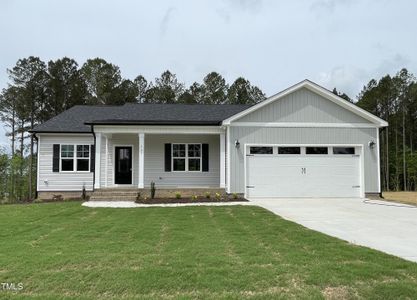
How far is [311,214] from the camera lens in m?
10.8

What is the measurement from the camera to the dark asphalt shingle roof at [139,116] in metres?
16.0

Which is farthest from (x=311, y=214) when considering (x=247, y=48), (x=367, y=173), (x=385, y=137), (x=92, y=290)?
(x=385, y=137)

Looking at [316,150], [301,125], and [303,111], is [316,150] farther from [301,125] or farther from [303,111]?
[303,111]

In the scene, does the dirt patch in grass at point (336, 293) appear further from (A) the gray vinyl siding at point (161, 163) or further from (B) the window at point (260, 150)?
(A) the gray vinyl siding at point (161, 163)

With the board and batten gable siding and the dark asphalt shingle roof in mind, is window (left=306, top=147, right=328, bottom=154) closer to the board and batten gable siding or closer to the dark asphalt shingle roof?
the dark asphalt shingle roof

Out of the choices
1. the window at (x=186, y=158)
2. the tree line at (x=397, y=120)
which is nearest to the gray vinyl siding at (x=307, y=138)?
the window at (x=186, y=158)

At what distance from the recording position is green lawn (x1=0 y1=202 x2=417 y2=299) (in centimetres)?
409

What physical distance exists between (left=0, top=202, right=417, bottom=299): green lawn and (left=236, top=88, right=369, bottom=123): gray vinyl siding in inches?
324

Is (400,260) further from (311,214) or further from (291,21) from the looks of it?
(291,21)

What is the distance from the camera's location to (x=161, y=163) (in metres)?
17.5

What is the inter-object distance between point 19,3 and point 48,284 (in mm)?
10547

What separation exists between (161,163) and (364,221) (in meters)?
10.3

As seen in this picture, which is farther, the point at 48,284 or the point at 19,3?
the point at 19,3

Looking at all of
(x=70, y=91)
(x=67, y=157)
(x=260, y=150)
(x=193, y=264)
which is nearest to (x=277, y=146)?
(x=260, y=150)
